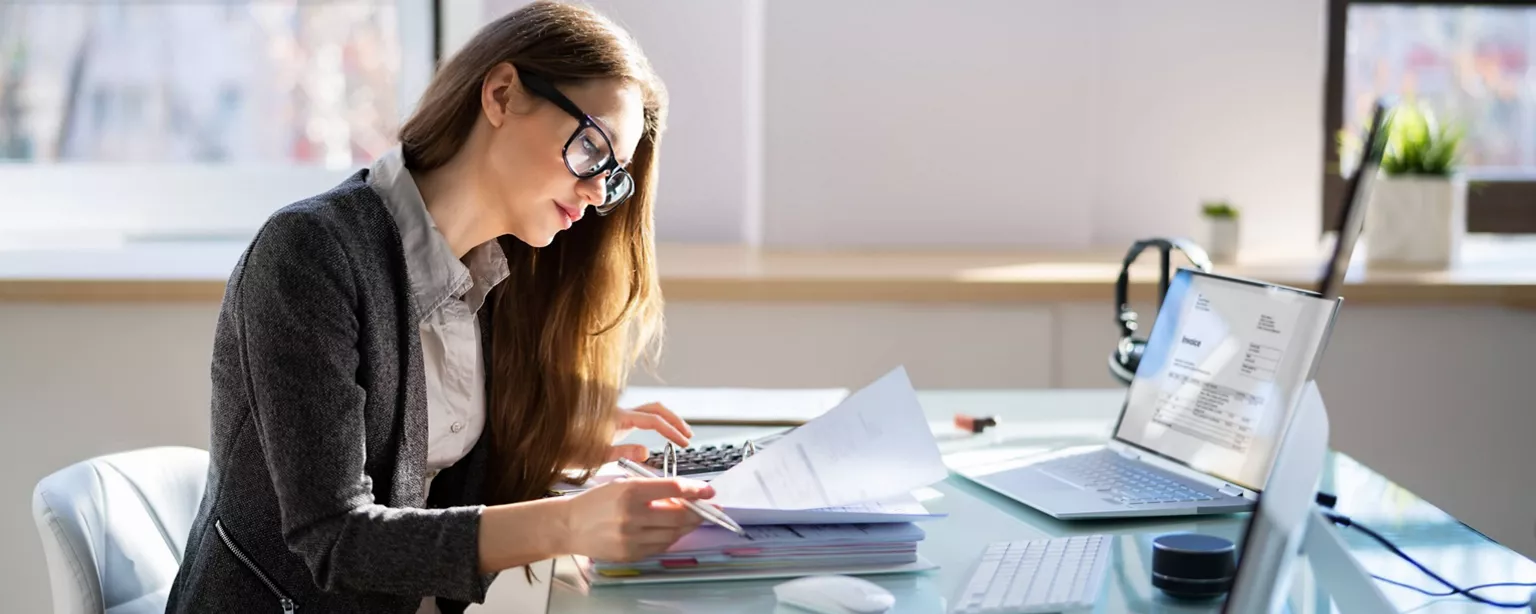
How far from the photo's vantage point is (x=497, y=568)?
3.52 feet

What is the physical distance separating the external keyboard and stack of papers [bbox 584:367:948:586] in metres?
0.07

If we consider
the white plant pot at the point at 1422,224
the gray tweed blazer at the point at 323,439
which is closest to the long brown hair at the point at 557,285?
the gray tweed blazer at the point at 323,439

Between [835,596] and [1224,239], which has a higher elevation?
[1224,239]

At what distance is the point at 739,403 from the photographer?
1.85 metres

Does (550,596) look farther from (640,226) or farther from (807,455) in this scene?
(640,226)

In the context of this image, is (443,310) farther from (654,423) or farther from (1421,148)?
(1421,148)

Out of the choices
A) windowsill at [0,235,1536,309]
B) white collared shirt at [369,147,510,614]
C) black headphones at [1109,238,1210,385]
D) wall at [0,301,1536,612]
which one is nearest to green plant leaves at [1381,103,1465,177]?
windowsill at [0,235,1536,309]

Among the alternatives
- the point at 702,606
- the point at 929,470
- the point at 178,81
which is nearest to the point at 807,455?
the point at 929,470

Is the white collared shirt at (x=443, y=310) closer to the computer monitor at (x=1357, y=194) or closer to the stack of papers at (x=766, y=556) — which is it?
the stack of papers at (x=766, y=556)

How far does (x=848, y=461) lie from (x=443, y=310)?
1.44 feet

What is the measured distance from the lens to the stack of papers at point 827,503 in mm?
1107

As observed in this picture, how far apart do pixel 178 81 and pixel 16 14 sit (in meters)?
0.33

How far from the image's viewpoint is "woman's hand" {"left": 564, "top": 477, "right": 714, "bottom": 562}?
103cm

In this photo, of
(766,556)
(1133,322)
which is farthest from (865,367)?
(766,556)
